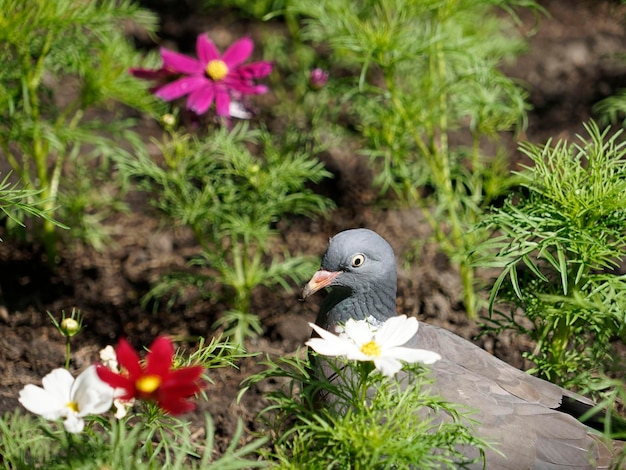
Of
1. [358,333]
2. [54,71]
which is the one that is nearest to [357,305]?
[358,333]

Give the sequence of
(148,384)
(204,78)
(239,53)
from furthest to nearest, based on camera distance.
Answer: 1. (239,53)
2. (204,78)
3. (148,384)

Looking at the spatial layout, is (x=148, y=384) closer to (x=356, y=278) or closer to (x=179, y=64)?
(x=356, y=278)

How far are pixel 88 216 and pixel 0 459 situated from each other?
5.07ft

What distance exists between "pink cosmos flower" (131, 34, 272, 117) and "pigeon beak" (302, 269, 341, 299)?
959mm

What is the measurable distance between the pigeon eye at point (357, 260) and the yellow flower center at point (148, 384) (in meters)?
0.97

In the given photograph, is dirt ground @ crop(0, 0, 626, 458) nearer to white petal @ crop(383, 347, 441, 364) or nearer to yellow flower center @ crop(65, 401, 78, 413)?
yellow flower center @ crop(65, 401, 78, 413)

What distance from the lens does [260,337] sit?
11.4 feet

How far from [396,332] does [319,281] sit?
60cm

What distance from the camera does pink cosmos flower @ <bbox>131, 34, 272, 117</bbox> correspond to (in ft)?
10.5

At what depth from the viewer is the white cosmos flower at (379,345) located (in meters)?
1.81

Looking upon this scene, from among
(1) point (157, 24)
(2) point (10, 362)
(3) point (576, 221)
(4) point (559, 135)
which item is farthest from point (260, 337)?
(1) point (157, 24)

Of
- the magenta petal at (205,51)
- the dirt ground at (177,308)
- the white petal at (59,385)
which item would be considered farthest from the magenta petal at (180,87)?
the white petal at (59,385)

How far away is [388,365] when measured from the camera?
1.79m

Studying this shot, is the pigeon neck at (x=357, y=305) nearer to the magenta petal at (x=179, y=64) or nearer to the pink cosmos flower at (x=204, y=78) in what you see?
the pink cosmos flower at (x=204, y=78)
